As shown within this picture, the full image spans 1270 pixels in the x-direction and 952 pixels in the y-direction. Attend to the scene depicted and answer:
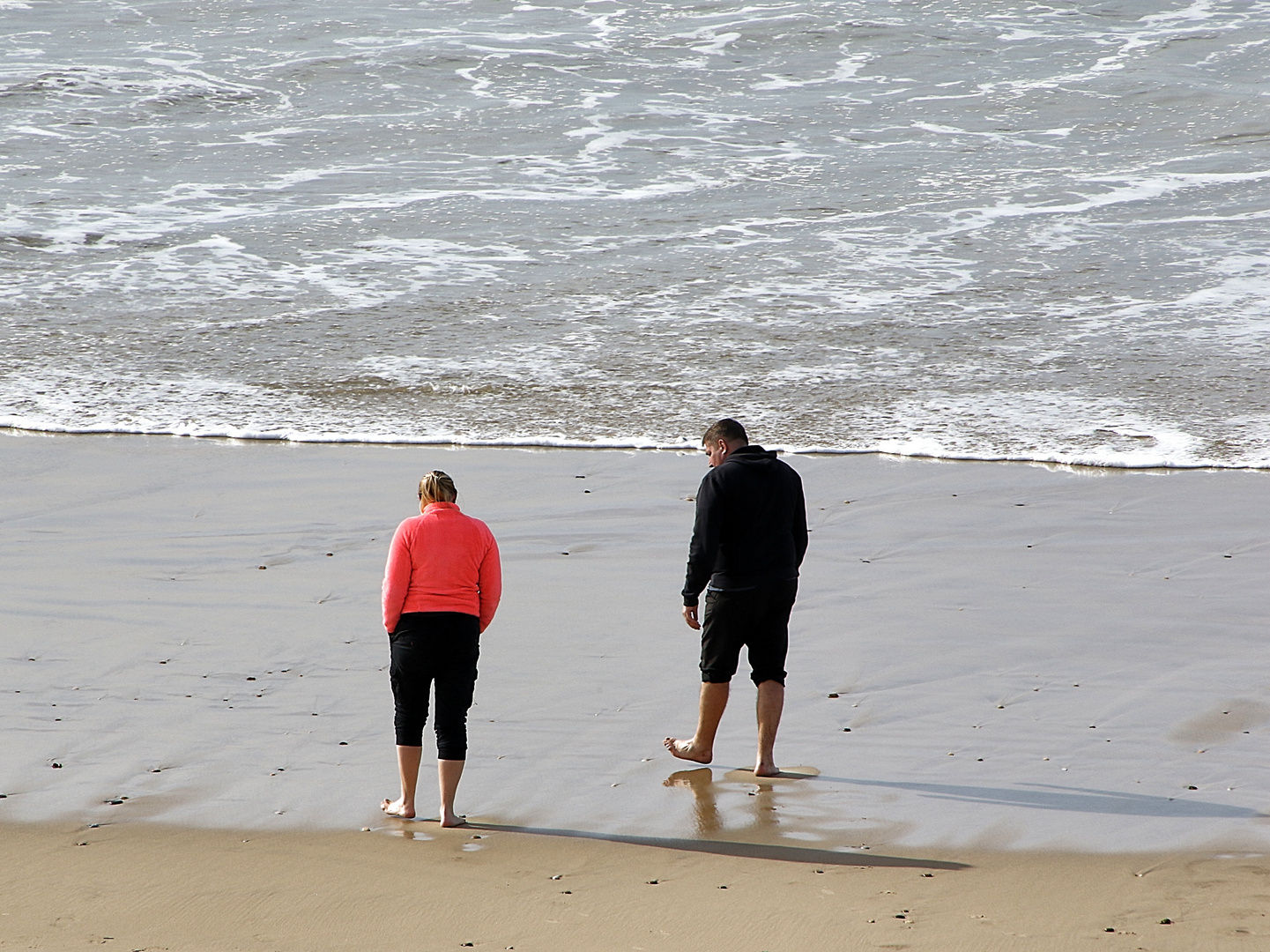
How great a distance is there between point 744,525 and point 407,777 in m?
1.58

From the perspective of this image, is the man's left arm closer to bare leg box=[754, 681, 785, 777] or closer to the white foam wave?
bare leg box=[754, 681, 785, 777]

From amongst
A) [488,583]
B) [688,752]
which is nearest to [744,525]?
[688,752]

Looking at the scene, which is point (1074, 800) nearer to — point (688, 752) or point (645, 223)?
point (688, 752)

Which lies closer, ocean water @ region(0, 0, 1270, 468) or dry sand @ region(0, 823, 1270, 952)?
dry sand @ region(0, 823, 1270, 952)

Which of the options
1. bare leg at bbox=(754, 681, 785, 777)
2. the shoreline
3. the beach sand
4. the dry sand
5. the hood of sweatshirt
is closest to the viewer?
the dry sand

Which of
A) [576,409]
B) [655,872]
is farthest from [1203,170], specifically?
[655,872]

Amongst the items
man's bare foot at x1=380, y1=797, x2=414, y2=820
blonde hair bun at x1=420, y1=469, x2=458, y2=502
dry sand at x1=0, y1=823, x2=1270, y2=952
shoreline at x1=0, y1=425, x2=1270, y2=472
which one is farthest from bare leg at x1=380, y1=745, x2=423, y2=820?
shoreline at x1=0, y1=425, x2=1270, y2=472

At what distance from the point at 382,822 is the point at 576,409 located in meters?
6.42

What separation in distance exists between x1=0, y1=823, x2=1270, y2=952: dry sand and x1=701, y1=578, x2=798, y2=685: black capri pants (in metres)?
0.90

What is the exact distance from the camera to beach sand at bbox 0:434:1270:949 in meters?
3.92

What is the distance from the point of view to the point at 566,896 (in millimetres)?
3986

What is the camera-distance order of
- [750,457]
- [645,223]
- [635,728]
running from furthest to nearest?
[645,223] < [635,728] < [750,457]

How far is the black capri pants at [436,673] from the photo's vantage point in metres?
4.55

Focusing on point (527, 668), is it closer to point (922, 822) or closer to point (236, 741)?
point (236, 741)
